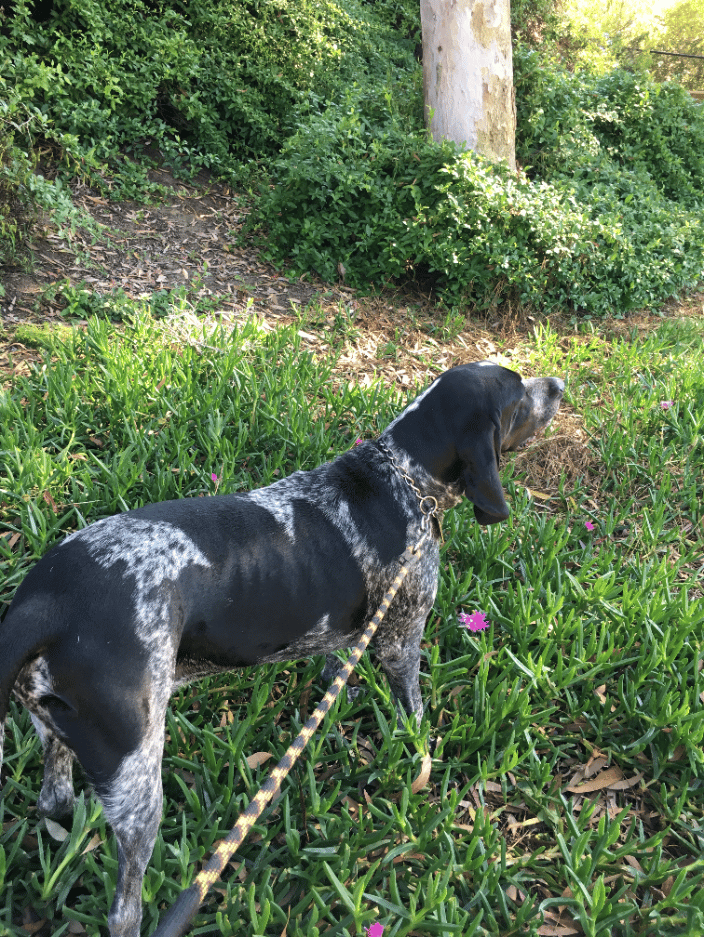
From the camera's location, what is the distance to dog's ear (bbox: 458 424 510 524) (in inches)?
101

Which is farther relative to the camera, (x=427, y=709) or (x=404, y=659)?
(x=427, y=709)

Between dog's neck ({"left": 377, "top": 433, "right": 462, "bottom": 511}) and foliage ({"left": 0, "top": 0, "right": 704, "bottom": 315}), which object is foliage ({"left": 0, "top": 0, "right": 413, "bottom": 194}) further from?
dog's neck ({"left": 377, "top": 433, "right": 462, "bottom": 511})

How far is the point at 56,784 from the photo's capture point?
231cm

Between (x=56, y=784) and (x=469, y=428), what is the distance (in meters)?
2.06

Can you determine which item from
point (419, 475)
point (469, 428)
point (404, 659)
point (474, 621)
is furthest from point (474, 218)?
point (404, 659)

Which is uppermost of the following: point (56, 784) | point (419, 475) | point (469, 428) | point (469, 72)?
point (469, 72)

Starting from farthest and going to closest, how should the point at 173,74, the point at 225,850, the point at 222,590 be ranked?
the point at 173,74
the point at 222,590
the point at 225,850

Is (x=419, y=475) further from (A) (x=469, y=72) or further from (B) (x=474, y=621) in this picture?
(A) (x=469, y=72)

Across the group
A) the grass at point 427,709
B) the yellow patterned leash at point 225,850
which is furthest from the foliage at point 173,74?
the yellow patterned leash at point 225,850

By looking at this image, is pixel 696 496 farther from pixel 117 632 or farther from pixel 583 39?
pixel 583 39

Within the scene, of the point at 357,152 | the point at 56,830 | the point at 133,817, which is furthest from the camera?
the point at 357,152

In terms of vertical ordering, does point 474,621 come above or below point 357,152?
below

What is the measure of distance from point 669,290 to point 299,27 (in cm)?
535

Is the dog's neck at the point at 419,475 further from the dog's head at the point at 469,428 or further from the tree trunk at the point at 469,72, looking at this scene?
the tree trunk at the point at 469,72
